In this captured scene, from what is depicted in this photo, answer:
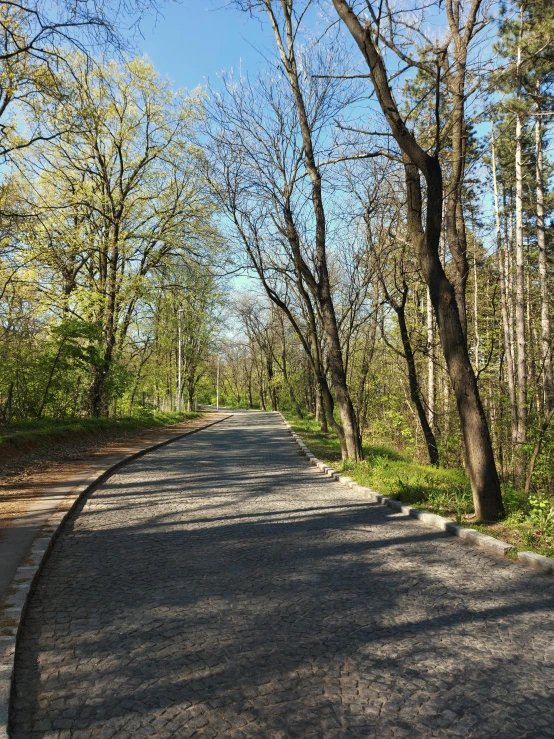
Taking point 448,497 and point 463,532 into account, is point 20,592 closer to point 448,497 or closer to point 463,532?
point 463,532

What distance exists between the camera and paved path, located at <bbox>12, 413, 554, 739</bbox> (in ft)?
8.63

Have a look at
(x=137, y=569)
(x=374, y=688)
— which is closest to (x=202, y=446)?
(x=137, y=569)

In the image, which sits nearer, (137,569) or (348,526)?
(137,569)

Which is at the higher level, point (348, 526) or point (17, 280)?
point (17, 280)

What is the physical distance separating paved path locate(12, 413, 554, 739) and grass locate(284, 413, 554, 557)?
0.71 m

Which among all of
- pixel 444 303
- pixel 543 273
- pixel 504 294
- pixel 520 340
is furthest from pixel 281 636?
pixel 504 294

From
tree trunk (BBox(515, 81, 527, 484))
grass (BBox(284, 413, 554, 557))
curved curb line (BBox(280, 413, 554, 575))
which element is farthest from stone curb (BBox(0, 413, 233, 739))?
tree trunk (BBox(515, 81, 527, 484))

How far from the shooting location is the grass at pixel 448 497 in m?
6.14

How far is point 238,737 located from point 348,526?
4.63m

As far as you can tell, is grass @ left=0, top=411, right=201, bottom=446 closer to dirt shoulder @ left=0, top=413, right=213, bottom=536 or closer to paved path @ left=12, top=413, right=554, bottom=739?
dirt shoulder @ left=0, top=413, right=213, bottom=536

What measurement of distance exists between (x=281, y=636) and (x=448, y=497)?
5.29 m

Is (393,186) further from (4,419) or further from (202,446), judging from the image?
(4,419)

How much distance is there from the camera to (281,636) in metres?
3.53

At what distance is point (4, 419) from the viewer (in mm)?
14992
